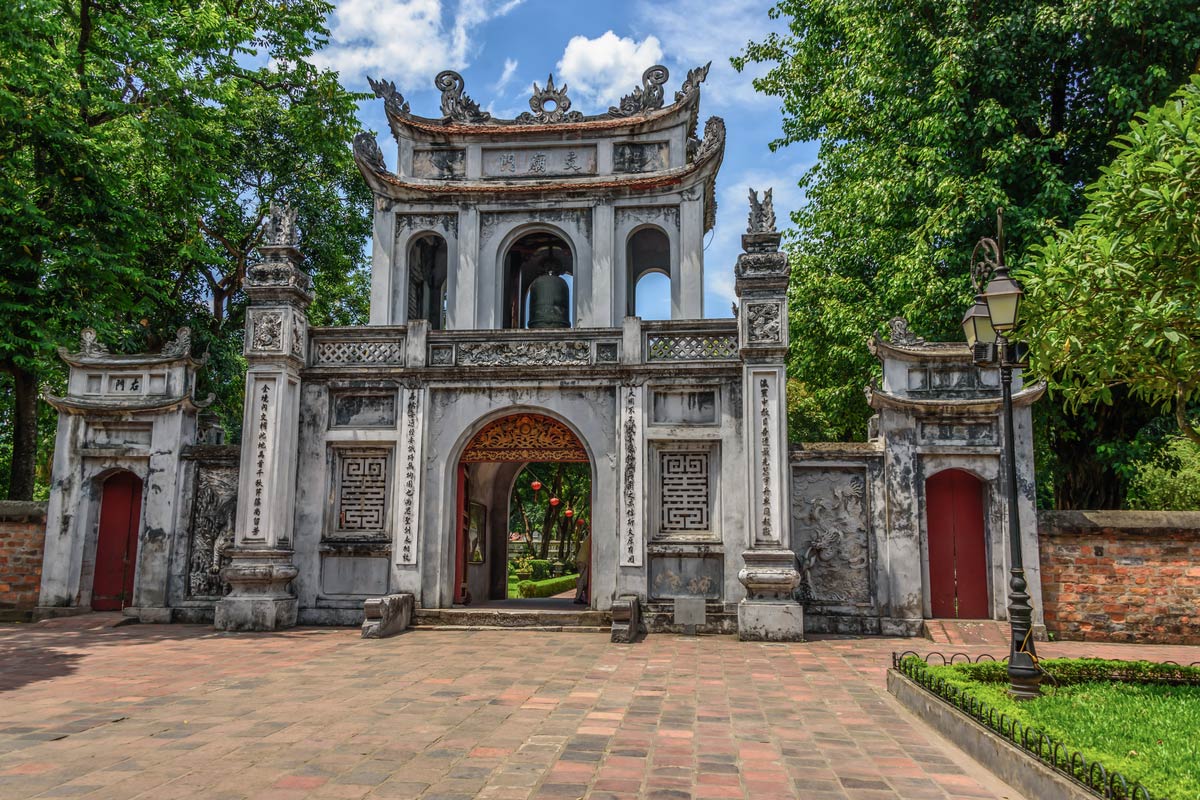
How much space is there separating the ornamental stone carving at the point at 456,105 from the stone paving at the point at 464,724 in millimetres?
9864

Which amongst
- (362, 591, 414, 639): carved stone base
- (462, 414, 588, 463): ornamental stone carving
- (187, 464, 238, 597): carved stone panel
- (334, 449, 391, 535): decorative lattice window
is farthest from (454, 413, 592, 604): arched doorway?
(187, 464, 238, 597): carved stone panel

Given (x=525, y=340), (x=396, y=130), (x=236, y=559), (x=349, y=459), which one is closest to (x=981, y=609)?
(x=525, y=340)

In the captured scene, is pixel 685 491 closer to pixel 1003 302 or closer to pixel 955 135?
pixel 1003 302

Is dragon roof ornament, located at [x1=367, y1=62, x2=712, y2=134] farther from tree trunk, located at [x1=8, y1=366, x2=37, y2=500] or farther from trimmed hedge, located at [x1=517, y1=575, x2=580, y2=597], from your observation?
trimmed hedge, located at [x1=517, y1=575, x2=580, y2=597]

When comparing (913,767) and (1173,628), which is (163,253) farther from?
(1173,628)

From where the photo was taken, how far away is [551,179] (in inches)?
597

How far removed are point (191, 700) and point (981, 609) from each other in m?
10.00

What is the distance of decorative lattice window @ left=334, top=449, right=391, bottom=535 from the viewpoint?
12.9 m

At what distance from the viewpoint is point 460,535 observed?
A: 43.9 ft

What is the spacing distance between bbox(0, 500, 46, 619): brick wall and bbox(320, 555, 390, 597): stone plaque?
465 cm

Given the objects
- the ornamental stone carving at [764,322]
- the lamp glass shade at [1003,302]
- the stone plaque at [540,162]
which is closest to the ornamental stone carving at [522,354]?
the ornamental stone carving at [764,322]

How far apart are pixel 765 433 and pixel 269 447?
288 inches

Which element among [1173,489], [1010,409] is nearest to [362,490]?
[1010,409]

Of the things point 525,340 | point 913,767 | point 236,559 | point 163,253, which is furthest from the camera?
point 163,253
